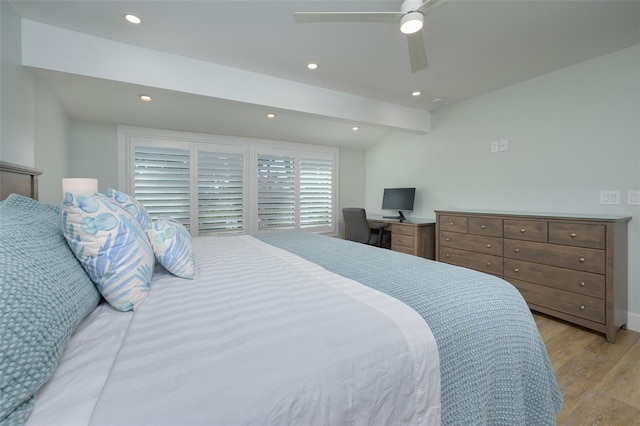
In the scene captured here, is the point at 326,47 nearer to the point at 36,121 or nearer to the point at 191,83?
the point at 191,83

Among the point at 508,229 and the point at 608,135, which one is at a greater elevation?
the point at 608,135

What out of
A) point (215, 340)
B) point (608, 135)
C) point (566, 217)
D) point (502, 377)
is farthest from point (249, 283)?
point (608, 135)

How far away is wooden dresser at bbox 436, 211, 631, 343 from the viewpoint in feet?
6.72

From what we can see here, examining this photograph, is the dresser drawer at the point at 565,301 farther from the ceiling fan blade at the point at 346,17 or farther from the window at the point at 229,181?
the window at the point at 229,181

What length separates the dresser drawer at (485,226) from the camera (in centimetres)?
269

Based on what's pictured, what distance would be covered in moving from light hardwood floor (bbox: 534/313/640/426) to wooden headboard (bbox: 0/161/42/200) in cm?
309

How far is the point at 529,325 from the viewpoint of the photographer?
1035 mm

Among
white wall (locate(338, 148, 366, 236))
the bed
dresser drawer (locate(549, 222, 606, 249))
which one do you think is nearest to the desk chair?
white wall (locate(338, 148, 366, 236))

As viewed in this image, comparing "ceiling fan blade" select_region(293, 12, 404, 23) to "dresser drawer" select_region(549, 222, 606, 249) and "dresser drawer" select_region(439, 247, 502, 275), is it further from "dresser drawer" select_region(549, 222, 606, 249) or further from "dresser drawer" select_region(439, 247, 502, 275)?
"dresser drawer" select_region(439, 247, 502, 275)

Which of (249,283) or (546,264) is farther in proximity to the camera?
(546,264)

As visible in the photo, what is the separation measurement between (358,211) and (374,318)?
9.31 ft

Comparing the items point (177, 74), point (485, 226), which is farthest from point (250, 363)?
point (485, 226)

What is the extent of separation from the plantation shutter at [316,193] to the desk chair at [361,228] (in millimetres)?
945

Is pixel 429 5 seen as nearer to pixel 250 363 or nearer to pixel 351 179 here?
pixel 250 363
